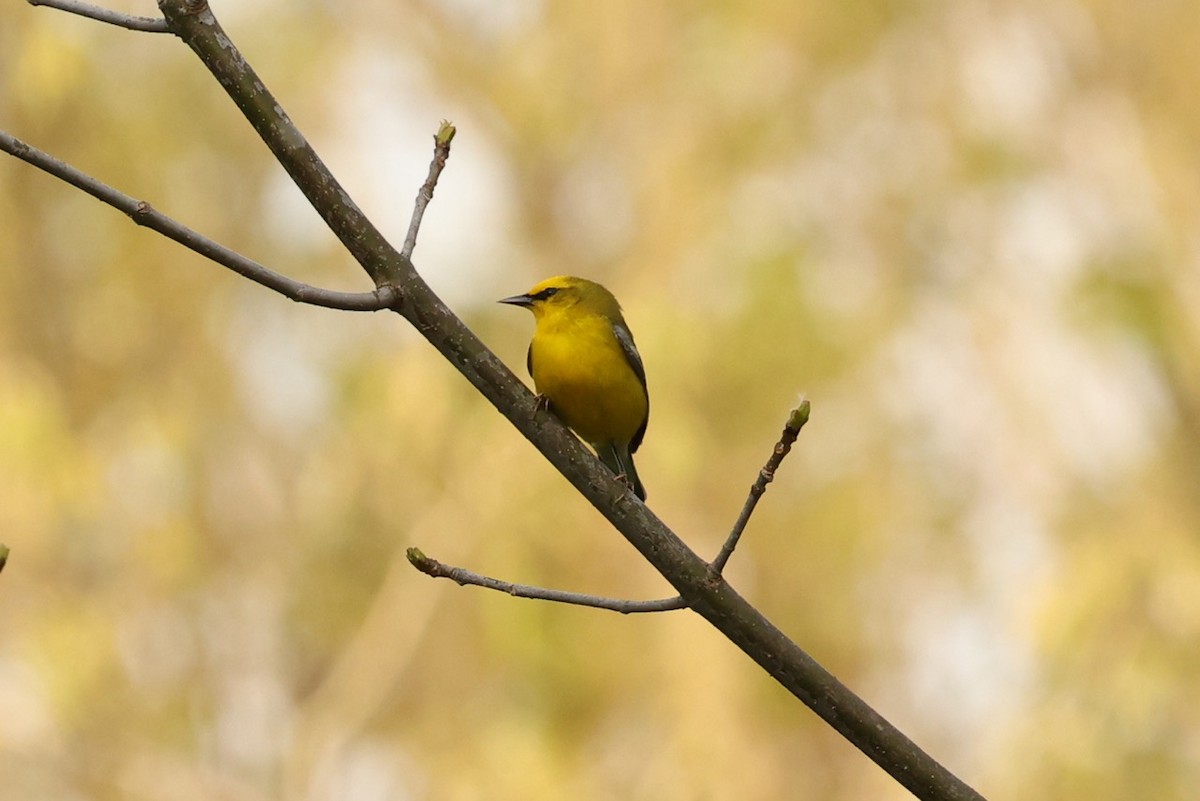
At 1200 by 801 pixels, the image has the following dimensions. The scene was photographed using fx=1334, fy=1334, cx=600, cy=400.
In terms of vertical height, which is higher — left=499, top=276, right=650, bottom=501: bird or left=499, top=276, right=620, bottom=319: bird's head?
left=499, top=276, right=620, bottom=319: bird's head

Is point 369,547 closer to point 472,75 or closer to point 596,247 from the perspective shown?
point 596,247

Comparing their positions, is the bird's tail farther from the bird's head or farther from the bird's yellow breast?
the bird's head

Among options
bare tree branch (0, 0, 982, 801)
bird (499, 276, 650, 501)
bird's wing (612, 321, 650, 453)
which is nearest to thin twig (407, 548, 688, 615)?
bare tree branch (0, 0, 982, 801)

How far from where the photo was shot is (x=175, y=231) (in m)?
2.22

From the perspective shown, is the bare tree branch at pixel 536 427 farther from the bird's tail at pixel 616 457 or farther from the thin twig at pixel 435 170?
the bird's tail at pixel 616 457

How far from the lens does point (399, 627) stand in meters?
8.88

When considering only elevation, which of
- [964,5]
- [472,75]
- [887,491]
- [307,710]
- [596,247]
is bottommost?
[307,710]

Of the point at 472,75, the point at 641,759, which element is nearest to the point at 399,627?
the point at 641,759

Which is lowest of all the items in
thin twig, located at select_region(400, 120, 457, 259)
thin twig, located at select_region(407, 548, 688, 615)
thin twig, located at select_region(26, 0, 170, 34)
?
thin twig, located at select_region(407, 548, 688, 615)

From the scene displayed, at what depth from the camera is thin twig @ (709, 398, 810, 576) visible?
8.09 ft

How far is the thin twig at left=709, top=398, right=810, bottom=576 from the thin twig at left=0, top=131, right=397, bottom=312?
761 mm

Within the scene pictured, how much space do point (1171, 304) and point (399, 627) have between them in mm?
5180

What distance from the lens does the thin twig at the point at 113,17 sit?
2.29 metres

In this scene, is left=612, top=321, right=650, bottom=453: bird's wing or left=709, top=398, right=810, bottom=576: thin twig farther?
left=612, top=321, right=650, bottom=453: bird's wing
